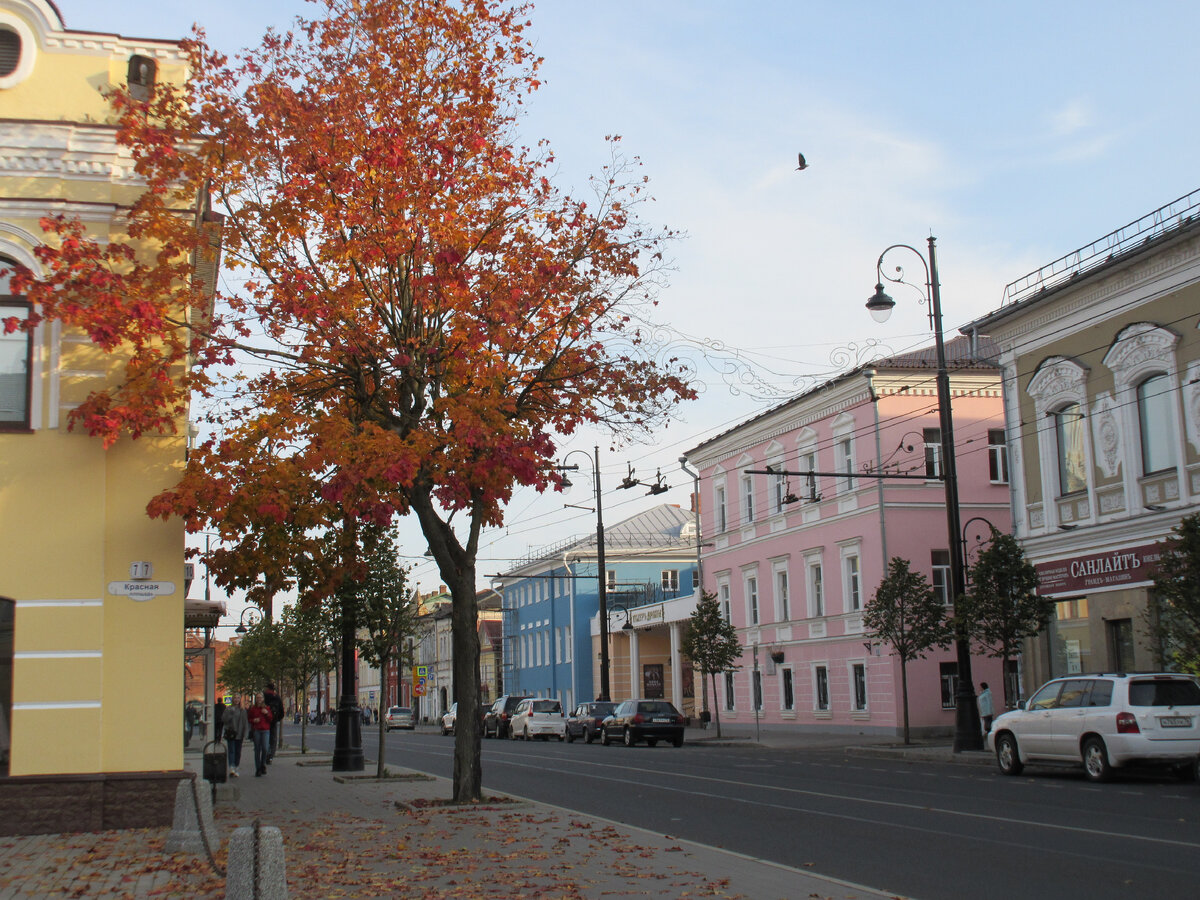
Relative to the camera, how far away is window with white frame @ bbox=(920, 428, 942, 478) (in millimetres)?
40625

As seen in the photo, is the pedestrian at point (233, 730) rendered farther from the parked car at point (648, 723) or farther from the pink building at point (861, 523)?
the pink building at point (861, 523)

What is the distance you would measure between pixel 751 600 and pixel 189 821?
38.7 m

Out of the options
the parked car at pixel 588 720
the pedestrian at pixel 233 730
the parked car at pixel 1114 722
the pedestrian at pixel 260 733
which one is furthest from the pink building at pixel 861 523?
the pedestrian at pixel 233 730

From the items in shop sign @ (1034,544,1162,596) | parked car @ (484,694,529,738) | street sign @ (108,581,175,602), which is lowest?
parked car @ (484,694,529,738)

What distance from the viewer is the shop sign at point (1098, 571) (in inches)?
1062

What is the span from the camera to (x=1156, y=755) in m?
19.2

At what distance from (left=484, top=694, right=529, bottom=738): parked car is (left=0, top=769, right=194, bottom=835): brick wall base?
39348 millimetres

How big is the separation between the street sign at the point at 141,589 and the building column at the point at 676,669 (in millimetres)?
41558

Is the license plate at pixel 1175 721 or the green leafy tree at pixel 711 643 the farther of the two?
the green leafy tree at pixel 711 643

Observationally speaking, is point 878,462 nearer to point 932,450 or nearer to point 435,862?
point 932,450

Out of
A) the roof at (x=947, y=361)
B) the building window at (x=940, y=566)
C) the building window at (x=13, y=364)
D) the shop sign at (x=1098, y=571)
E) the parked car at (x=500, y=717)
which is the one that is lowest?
the parked car at (x=500, y=717)


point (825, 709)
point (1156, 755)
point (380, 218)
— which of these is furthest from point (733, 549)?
point (380, 218)

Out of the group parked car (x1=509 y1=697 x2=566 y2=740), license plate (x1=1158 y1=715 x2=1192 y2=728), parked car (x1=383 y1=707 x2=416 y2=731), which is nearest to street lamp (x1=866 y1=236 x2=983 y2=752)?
license plate (x1=1158 y1=715 x2=1192 y2=728)

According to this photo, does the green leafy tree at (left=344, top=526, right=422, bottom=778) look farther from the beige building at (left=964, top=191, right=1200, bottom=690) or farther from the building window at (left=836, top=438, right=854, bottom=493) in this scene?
the building window at (left=836, top=438, right=854, bottom=493)
